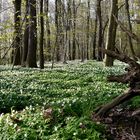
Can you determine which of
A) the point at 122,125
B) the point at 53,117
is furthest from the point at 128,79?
the point at 53,117

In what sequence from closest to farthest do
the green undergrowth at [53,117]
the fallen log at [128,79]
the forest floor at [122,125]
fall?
1. the forest floor at [122,125]
2. the green undergrowth at [53,117]
3. the fallen log at [128,79]

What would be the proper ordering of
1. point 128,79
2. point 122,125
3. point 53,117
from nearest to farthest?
1. point 122,125
2. point 128,79
3. point 53,117

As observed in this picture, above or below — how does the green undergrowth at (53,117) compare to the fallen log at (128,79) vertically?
below

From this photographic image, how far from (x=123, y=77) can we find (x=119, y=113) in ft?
2.64

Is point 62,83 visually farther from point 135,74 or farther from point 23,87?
point 135,74

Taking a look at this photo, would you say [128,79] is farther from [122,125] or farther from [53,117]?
[53,117]

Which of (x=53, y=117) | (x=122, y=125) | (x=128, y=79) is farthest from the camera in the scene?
(x=53, y=117)

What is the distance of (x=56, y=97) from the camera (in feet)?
36.1

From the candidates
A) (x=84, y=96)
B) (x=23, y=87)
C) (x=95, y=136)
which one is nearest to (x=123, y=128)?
(x=95, y=136)

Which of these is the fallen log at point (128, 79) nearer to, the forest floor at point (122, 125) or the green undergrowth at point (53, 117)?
the forest floor at point (122, 125)

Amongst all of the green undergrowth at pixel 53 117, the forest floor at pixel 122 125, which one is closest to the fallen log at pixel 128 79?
the forest floor at pixel 122 125

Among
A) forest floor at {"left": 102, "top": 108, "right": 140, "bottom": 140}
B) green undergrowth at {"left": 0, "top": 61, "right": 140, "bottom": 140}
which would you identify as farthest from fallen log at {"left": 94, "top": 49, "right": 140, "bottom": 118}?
green undergrowth at {"left": 0, "top": 61, "right": 140, "bottom": 140}

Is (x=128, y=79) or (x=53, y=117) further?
(x=53, y=117)

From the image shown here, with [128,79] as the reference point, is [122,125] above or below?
below
